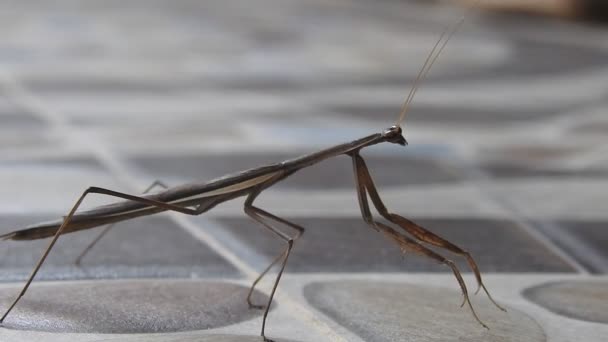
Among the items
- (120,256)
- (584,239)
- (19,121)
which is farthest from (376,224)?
(19,121)

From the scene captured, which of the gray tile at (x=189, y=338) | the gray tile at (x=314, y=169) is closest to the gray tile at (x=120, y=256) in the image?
the gray tile at (x=189, y=338)

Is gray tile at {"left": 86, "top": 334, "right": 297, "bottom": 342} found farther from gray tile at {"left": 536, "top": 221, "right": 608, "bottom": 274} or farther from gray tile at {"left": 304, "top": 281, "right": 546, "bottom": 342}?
gray tile at {"left": 536, "top": 221, "right": 608, "bottom": 274}

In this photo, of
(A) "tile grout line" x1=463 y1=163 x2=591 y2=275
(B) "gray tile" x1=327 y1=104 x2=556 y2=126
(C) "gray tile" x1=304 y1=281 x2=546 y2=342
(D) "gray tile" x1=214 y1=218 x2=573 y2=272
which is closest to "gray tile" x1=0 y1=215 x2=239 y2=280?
(D) "gray tile" x1=214 y1=218 x2=573 y2=272

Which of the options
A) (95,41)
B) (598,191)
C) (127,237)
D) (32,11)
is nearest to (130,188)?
(127,237)

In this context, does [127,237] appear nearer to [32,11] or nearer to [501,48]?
[501,48]

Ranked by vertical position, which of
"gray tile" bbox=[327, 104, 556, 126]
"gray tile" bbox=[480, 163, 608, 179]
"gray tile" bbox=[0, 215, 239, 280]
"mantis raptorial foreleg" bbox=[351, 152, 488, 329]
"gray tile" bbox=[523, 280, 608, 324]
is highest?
"gray tile" bbox=[327, 104, 556, 126]

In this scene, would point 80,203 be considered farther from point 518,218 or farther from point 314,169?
point 314,169

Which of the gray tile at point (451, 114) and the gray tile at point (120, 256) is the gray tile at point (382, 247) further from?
the gray tile at point (451, 114)
